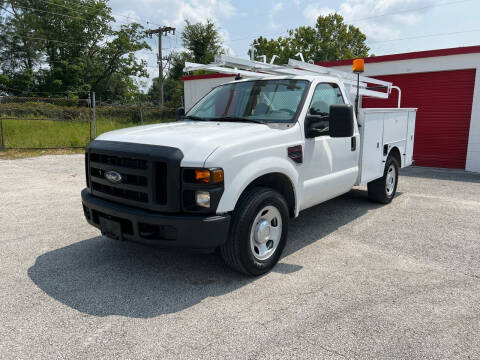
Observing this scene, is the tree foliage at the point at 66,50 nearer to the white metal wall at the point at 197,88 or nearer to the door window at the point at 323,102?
the white metal wall at the point at 197,88

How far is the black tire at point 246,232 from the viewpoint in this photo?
3404 mm

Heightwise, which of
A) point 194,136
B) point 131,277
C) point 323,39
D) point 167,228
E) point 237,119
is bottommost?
point 131,277

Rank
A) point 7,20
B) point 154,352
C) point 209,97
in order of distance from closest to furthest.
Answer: point 154,352 < point 209,97 < point 7,20

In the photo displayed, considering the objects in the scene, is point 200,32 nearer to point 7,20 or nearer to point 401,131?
point 7,20

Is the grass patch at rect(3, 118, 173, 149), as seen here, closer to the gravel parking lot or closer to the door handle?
the gravel parking lot

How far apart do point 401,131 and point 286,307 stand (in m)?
4.93

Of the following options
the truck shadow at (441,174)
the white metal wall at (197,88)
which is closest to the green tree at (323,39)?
the white metal wall at (197,88)

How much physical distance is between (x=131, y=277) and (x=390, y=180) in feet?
16.6

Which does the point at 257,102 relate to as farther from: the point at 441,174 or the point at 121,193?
the point at 441,174

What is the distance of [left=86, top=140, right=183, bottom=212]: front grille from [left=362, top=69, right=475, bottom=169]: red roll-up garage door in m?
11.0

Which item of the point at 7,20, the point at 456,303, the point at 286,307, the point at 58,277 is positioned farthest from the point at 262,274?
the point at 7,20

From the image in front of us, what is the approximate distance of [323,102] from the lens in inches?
184

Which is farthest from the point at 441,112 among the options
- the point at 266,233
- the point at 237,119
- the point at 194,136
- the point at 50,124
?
the point at 50,124

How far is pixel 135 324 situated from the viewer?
2932 millimetres
